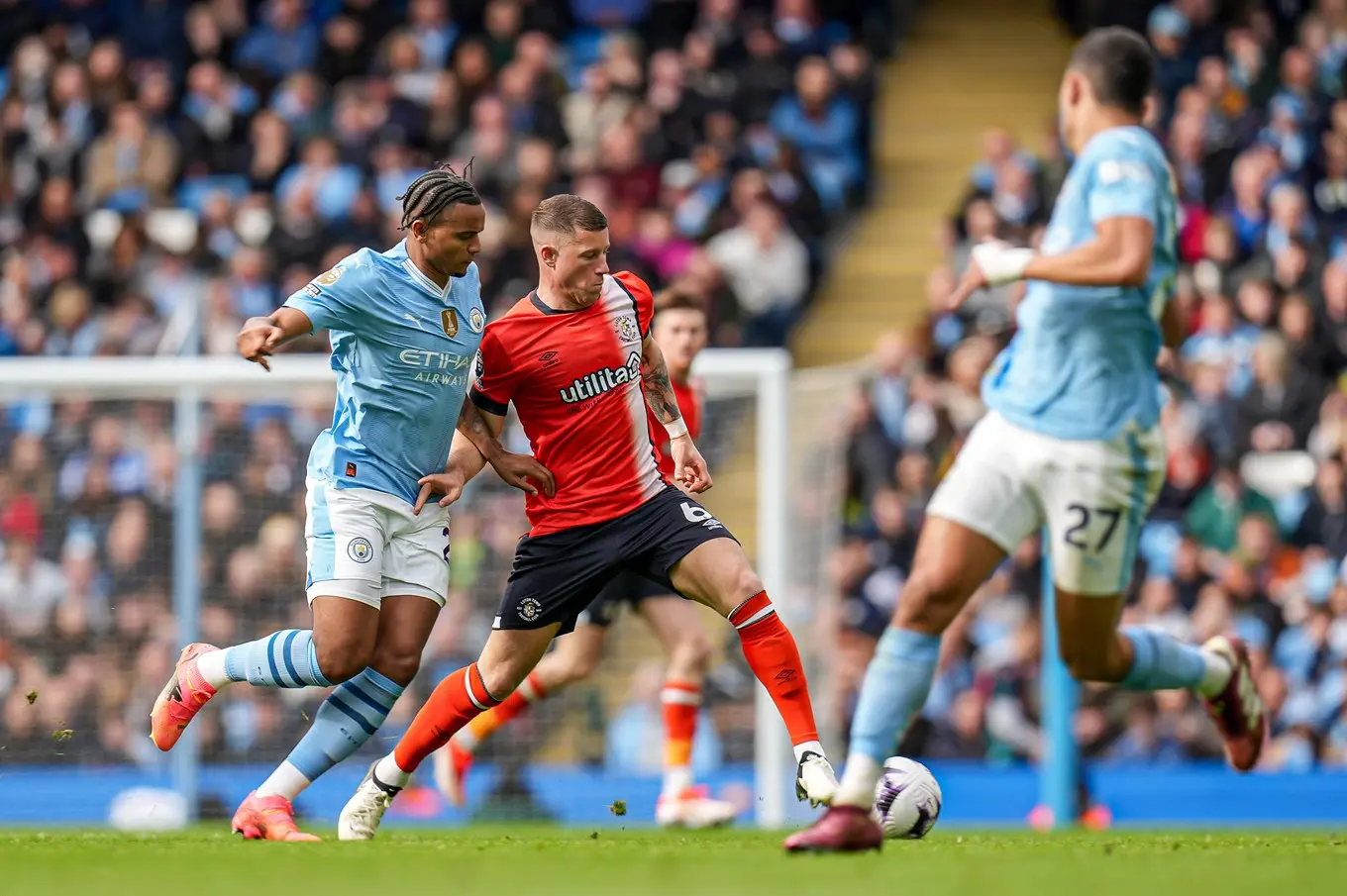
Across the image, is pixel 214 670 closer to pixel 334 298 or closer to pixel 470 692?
pixel 470 692

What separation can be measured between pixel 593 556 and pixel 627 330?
0.87m

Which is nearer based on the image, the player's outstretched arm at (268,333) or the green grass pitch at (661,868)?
the green grass pitch at (661,868)

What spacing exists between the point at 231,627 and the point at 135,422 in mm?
1326

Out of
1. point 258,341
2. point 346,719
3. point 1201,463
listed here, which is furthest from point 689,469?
point 1201,463

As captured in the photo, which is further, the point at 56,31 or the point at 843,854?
the point at 56,31

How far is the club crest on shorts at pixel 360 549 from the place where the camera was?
727cm

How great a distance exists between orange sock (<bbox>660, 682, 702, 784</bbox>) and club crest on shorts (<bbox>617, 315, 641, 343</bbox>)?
244cm

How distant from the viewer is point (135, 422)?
11.5 metres

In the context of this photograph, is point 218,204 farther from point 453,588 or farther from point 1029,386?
point 1029,386

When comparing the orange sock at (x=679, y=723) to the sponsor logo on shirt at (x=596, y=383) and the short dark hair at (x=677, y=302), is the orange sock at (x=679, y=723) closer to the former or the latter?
the short dark hair at (x=677, y=302)

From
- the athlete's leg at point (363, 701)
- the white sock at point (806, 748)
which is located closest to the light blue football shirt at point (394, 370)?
the athlete's leg at point (363, 701)

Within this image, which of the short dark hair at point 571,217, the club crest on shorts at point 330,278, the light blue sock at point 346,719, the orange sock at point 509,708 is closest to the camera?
Result: the club crest on shorts at point 330,278

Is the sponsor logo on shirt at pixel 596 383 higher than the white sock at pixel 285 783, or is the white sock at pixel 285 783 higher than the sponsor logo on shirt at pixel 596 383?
the sponsor logo on shirt at pixel 596 383

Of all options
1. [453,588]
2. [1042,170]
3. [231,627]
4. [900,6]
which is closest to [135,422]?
[231,627]
